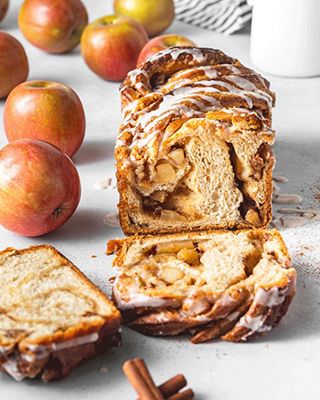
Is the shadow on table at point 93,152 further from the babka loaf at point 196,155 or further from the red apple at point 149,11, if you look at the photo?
the red apple at point 149,11

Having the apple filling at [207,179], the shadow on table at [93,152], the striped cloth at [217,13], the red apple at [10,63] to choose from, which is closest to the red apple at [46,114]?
the shadow on table at [93,152]

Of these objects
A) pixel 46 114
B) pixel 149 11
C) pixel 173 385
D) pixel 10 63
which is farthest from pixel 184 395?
pixel 149 11

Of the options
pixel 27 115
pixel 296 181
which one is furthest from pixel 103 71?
pixel 296 181

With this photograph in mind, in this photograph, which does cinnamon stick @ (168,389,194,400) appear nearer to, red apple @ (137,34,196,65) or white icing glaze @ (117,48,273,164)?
white icing glaze @ (117,48,273,164)

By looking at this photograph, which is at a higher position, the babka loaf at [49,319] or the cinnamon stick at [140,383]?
the babka loaf at [49,319]

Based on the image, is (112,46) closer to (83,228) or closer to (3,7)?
(3,7)

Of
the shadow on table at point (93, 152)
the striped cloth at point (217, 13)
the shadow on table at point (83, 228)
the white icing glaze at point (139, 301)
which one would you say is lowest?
the shadow on table at point (93, 152)
